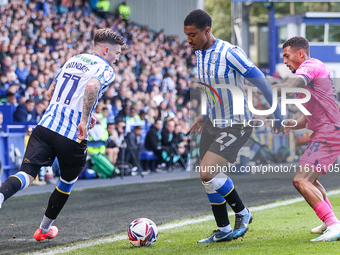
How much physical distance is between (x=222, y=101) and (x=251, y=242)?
146 cm

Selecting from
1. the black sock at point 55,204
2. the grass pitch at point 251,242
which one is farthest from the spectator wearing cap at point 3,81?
the grass pitch at point 251,242

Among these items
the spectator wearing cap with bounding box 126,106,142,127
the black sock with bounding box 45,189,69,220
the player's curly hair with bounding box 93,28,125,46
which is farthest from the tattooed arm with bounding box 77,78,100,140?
the spectator wearing cap with bounding box 126,106,142,127

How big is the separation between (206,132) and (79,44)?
35.8ft

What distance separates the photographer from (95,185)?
1070 cm

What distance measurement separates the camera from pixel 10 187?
455cm

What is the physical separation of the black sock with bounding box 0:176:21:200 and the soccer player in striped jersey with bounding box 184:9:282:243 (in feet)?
5.87

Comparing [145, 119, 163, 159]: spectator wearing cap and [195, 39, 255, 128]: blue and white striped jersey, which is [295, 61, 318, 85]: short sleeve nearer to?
[195, 39, 255, 128]: blue and white striped jersey

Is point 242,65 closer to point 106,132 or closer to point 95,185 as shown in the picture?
point 95,185

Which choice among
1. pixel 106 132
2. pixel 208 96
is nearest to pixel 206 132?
pixel 208 96

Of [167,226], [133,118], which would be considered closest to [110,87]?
[133,118]

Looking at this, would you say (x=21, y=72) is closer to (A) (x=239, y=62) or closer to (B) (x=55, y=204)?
(B) (x=55, y=204)

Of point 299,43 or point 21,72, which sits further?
point 21,72

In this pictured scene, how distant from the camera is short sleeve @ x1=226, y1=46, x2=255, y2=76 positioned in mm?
4699

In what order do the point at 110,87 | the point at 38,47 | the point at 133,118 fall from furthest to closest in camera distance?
the point at 38,47
the point at 110,87
the point at 133,118
